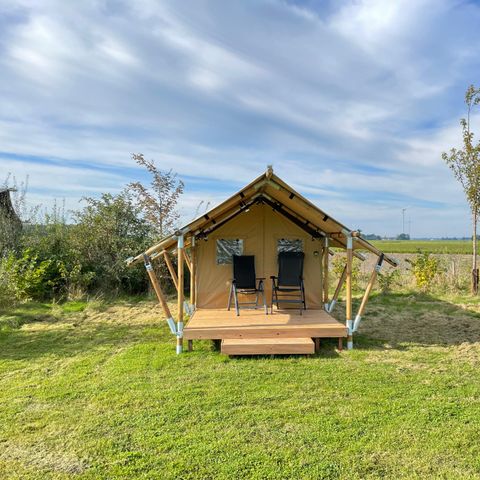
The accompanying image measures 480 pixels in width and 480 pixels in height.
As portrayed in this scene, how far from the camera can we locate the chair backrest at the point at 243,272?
711cm

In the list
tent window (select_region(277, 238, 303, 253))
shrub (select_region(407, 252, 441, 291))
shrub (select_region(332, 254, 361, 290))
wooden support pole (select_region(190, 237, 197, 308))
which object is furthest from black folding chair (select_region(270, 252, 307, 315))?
shrub (select_region(407, 252, 441, 291))

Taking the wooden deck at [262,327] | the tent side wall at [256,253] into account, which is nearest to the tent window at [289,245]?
the tent side wall at [256,253]

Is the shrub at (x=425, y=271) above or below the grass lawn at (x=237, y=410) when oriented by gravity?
above

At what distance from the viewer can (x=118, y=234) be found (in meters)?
11.2

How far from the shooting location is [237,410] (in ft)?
12.1

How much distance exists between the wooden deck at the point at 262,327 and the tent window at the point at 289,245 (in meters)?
1.45

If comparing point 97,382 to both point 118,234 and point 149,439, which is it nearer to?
point 149,439

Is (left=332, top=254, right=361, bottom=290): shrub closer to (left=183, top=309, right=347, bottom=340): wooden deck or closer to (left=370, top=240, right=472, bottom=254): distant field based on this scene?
(left=370, top=240, right=472, bottom=254): distant field

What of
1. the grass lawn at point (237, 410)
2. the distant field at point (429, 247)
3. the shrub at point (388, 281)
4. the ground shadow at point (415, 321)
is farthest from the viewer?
the distant field at point (429, 247)

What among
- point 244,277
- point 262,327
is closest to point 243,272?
point 244,277

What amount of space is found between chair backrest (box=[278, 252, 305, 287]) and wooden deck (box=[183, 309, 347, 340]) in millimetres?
748

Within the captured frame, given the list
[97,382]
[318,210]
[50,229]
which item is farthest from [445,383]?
[50,229]

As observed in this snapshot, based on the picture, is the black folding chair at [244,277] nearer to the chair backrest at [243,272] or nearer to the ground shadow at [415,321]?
the chair backrest at [243,272]

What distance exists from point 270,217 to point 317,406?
13.7 feet
